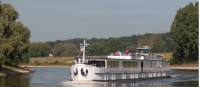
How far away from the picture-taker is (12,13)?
382 ft

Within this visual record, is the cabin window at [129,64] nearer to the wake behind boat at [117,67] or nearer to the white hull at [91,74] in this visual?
the wake behind boat at [117,67]

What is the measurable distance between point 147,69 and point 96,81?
66.2 ft

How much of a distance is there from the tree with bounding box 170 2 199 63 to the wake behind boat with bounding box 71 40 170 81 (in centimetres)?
4938

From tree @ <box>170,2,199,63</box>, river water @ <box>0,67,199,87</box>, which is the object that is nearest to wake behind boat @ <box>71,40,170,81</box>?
river water @ <box>0,67,199,87</box>

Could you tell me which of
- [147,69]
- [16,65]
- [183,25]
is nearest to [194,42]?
[183,25]

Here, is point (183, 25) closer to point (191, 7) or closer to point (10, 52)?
point (191, 7)

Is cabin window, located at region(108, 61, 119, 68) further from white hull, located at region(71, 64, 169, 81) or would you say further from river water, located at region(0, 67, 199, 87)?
river water, located at region(0, 67, 199, 87)

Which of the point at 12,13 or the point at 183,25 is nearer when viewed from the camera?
the point at 12,13

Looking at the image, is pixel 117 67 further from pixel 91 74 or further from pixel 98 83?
pixel 98 83

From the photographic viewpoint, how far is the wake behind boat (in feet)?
265

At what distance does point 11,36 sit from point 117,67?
105 feet

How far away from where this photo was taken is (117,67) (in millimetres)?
87938

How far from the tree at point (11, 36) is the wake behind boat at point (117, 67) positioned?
72.7 ft

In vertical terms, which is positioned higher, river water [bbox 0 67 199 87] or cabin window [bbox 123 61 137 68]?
cabin window [bbox 123 61 137 68]
